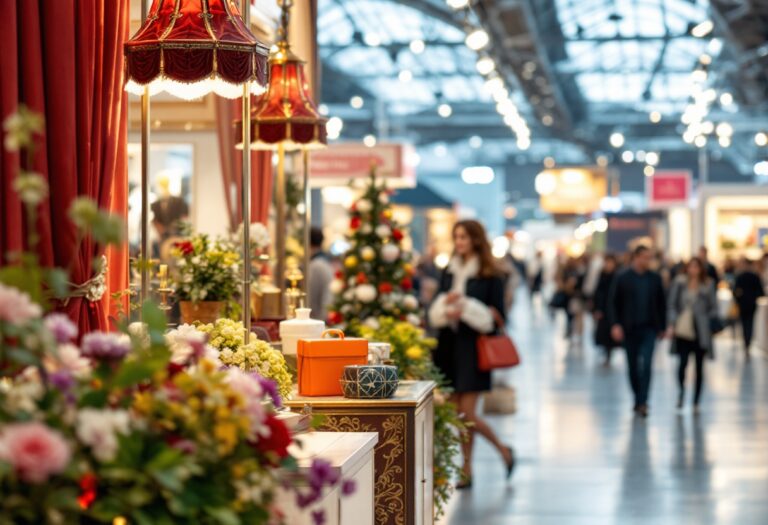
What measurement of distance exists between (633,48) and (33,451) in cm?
2969

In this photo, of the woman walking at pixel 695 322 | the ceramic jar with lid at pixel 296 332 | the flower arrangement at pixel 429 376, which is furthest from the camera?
the woman walking at pixel 695 322

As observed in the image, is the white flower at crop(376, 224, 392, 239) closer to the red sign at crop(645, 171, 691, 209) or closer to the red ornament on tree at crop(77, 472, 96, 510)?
the red ornament on tree at crop(77, 472, 96, 510)

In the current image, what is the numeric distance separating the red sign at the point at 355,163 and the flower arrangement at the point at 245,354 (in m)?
11.3

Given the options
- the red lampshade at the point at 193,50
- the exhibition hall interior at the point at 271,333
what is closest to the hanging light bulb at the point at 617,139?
the exhibition hall interior at the point at 271,333

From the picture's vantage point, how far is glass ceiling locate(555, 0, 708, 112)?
24297 mm

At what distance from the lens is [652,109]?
3956cm

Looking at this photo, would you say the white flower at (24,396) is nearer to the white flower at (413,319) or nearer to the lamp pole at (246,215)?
Result: the lamp pole at (246,215)

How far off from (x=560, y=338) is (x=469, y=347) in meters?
16.2

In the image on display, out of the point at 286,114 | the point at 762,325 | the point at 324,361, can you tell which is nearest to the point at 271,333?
the point at 286,114

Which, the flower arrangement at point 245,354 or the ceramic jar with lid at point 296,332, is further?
the ceramic jar with lid at point 296,332

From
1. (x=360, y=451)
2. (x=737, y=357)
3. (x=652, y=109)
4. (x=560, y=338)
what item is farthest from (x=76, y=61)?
(x=652, y=109)

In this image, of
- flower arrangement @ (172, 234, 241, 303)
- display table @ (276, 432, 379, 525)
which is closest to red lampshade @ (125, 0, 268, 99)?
display table @ (276, 432, 379, 525)

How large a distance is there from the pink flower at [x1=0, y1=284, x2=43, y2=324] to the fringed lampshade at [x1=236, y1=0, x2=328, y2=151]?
449cm

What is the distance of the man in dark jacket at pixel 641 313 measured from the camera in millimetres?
12047
